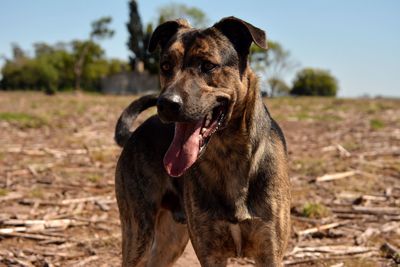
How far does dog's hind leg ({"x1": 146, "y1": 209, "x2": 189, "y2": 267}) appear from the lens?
17.1ft

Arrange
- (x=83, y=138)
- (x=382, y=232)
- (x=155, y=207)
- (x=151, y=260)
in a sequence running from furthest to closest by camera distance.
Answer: (x=83, y=138)
(x=382, y=232)
(x=151, y=260)
(x=155, y=207)

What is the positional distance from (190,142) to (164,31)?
54.1 inches

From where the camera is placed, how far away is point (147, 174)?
4730 millimetres

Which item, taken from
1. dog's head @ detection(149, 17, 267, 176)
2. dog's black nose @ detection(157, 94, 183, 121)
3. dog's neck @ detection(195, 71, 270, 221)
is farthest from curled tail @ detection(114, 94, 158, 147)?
dog's black nose @ detection(157, 94, 183, 121)

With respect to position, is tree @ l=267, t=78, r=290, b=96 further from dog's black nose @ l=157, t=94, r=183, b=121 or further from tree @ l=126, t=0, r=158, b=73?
dog's black nose @ l=157, t=94, r=183, b=121

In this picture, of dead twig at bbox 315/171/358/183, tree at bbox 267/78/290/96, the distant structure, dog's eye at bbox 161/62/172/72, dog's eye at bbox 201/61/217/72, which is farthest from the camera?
tree at bbox 267/78/290/96

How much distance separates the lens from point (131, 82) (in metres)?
70.6

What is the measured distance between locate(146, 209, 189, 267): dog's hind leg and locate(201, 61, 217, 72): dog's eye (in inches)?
73.5

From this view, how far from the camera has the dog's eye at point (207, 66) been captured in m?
3.85

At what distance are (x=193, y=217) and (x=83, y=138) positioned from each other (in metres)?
11.4

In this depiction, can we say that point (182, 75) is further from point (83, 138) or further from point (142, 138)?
point (83, 138)

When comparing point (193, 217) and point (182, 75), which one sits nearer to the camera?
point (182, 75)

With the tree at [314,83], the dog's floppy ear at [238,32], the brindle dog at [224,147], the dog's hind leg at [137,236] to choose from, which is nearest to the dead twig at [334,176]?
the brindle dog at [224,147]

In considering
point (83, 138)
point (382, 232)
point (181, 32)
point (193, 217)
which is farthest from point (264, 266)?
point (83, 138)
